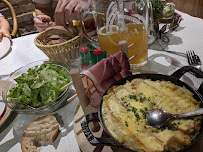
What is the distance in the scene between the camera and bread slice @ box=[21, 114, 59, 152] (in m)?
0.83

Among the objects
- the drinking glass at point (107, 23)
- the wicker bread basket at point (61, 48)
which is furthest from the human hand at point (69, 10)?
the drinking glass at point (107, 23)

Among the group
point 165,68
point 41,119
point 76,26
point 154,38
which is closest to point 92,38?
point 76,26

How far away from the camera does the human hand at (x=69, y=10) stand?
4.69 ft

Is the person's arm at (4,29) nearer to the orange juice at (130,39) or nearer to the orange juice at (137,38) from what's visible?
the orange juice at (130,39)

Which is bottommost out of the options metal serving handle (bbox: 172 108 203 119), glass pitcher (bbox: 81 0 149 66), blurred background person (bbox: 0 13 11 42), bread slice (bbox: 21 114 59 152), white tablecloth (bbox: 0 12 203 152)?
bread slice (bbox: 21 114 59 152)

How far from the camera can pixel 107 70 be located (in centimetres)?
97

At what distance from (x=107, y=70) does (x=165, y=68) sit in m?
0.46

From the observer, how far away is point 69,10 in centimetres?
142

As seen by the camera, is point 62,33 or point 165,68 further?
point 62,33

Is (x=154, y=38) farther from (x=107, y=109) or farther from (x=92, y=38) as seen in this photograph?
(x=107, y=109)

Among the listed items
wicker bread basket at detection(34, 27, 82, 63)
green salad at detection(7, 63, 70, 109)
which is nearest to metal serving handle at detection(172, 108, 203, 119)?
green salad at detection(7, 63, 70, 109)

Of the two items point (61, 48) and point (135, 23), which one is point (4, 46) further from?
point (135, 23)

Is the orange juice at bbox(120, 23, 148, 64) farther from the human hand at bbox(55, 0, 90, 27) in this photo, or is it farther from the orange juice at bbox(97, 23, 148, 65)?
the human hand at bbox(55, 0, 90, 27)

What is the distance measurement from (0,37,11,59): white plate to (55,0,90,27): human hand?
0.63 metres
